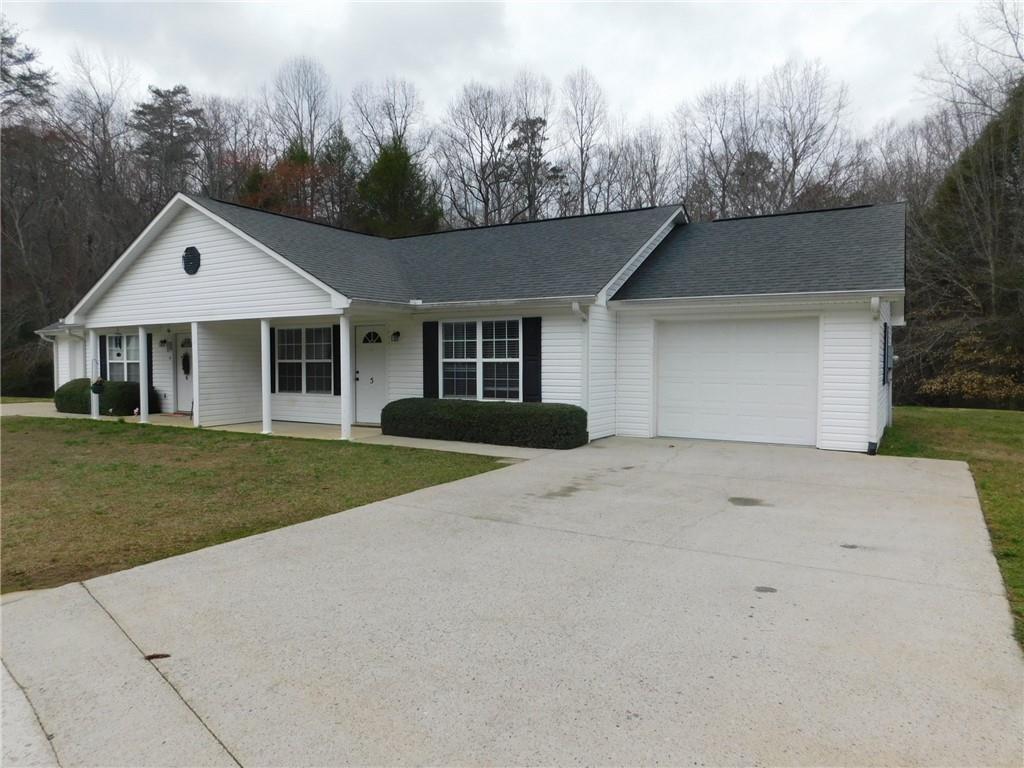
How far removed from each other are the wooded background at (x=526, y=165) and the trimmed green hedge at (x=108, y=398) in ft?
39.5

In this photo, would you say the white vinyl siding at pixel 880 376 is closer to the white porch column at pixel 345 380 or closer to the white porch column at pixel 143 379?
the white porch column at pixel 345 380

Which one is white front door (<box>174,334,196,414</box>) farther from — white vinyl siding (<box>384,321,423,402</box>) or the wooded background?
the wooded background

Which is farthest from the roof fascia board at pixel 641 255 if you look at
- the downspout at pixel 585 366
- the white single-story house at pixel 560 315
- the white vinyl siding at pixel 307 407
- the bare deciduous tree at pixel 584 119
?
the bare deciduous tree at pixel 584 119

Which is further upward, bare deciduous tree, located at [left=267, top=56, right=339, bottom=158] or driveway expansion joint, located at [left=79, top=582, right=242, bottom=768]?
bare deciduous tree, located at [left=267, top=56, right=339, bottom=158]

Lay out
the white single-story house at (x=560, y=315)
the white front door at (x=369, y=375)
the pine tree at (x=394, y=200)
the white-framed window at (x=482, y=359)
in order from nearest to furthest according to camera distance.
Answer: the white single-story house at (x=560, y=315) → the white-framed window at (x=482, y=359) → the white front door at (x=369, y=375) → the pine tree at (x=394, y=200)

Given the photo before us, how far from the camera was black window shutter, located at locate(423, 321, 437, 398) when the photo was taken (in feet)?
41.6

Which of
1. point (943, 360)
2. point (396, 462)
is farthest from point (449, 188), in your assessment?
point (396, 462)

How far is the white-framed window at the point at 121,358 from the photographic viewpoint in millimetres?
17453

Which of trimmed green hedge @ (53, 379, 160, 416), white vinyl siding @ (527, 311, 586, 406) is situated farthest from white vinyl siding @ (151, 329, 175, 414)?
white vinyl siding @ (527, 311, 586, 406)

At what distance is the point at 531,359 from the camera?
11.6 metres

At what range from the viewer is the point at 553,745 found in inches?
104

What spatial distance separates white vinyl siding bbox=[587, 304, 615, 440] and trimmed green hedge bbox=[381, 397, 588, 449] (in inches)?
21.6

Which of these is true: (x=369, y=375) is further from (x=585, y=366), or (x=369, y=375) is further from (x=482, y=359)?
(x=585, y=366)

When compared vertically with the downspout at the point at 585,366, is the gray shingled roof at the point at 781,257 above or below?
above
